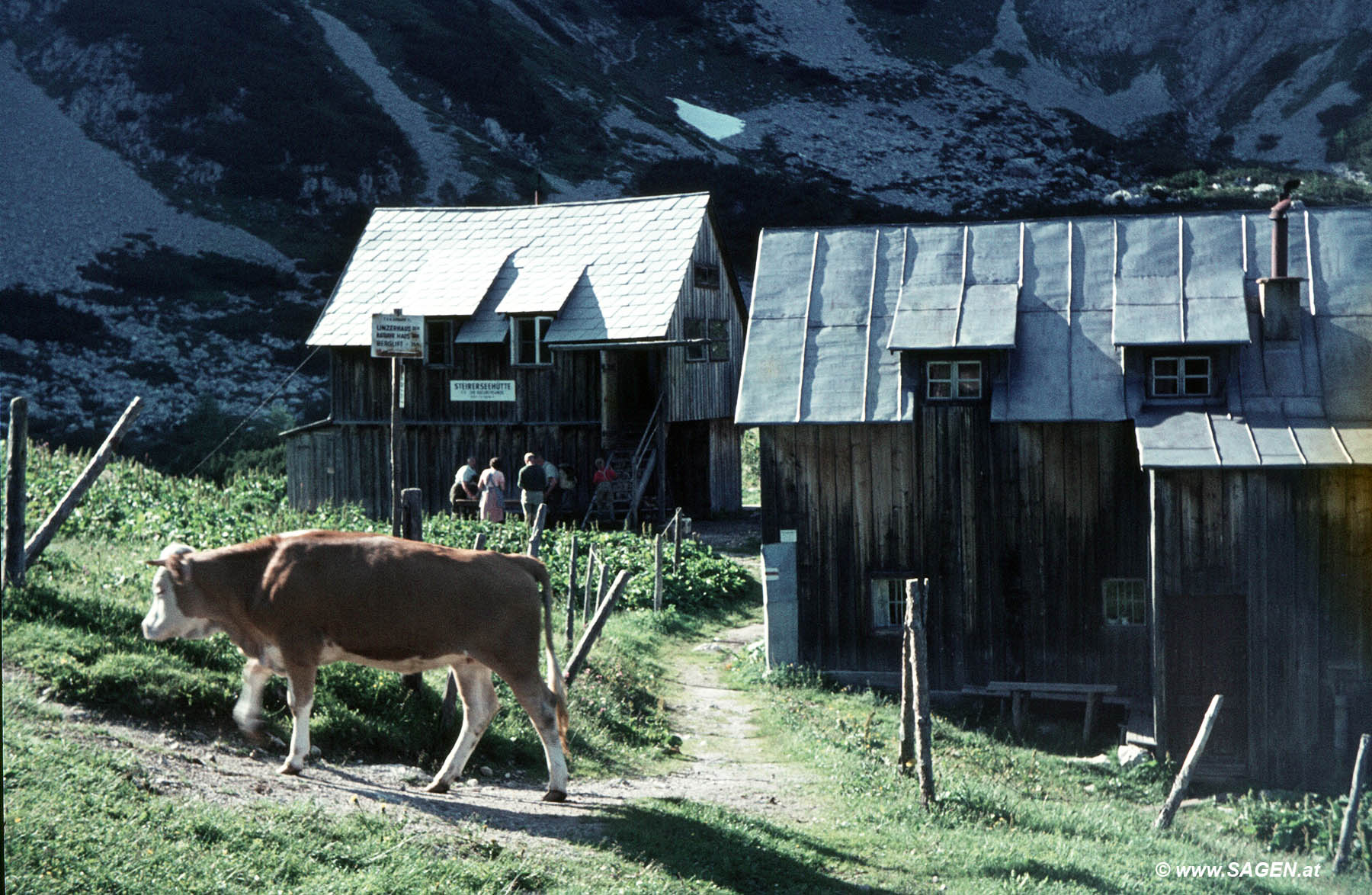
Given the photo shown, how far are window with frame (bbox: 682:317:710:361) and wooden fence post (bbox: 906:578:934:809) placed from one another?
1828 centimetres

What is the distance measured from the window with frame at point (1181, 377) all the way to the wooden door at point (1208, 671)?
3.13 meters

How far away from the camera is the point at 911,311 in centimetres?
1972

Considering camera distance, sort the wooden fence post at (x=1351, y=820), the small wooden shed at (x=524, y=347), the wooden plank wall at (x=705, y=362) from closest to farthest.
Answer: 1. the wooden fence post at (x=1351, y=820)
2. the small wooden shed at (x=524, y=347)
3. the wooden plank wall at (x=705, y=362)

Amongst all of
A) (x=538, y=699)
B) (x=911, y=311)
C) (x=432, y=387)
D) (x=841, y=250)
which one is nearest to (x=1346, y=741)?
(x=911, y=311)

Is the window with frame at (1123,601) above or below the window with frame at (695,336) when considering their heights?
below

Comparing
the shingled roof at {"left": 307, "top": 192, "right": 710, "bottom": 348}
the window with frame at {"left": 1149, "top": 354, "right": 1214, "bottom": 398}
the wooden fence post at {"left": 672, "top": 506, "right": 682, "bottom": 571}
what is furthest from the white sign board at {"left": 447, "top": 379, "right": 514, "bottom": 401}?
the window with frame at {"left": 1149, "top": 354, "right": 1214, "bottom": 398}

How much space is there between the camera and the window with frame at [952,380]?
62.7 ft

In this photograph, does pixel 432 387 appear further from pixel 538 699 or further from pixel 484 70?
pixel 484 70

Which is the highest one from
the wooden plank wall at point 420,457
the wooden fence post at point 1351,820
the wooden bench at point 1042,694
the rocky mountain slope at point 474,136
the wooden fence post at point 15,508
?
the rocky mountain slope at point 474,136

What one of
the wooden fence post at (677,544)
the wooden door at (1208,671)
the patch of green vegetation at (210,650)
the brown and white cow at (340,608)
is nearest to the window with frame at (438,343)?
the patch of green vegetation at (210,650)

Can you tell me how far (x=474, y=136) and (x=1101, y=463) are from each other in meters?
67.9

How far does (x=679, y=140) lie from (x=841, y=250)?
65848 millimetres

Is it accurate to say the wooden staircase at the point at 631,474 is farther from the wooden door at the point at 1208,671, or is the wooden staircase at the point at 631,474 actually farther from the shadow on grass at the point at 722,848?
the shadow on grass at the point at 722,848

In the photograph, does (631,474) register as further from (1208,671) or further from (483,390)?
(1208,671)
